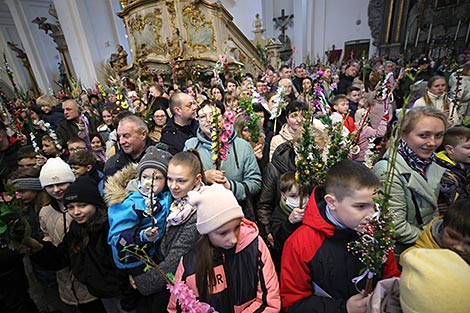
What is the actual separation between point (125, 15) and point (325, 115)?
10817 mm

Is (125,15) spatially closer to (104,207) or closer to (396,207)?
(104,207)

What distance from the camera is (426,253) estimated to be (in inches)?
31.4

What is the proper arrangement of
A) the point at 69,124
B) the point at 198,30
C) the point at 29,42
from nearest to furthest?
the point at 69,124 → the point at 198,30 → the point at 29,42

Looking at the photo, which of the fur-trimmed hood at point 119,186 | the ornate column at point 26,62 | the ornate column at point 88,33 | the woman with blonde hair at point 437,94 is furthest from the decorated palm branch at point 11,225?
the ornate column at point 26,62

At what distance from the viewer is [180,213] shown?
1539 mm

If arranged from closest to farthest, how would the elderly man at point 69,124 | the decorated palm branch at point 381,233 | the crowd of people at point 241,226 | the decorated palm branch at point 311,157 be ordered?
1. the decorated palm branch at point 381,233
2. the crowd of people at point 241,226
3. the decorated palm branch at point 311,157
4. the elderly man at point 69,124

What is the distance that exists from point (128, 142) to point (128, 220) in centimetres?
108

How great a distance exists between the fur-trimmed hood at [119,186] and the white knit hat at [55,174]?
0.63 m

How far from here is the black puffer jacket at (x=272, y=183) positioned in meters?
2.14

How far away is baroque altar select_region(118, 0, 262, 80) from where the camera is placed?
8352mm

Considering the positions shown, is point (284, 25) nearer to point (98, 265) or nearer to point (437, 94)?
point (437, 94)

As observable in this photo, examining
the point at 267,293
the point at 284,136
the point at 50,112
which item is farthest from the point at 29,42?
the point at 267,293

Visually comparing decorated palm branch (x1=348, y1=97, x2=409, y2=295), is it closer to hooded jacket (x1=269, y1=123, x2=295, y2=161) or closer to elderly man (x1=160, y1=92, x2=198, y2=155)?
hooded jacket (x1=269, y1=123, x2=295, y2=161)

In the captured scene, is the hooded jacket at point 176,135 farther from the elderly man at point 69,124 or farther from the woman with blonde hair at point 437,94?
the woman with blonde hair at point 437,94
